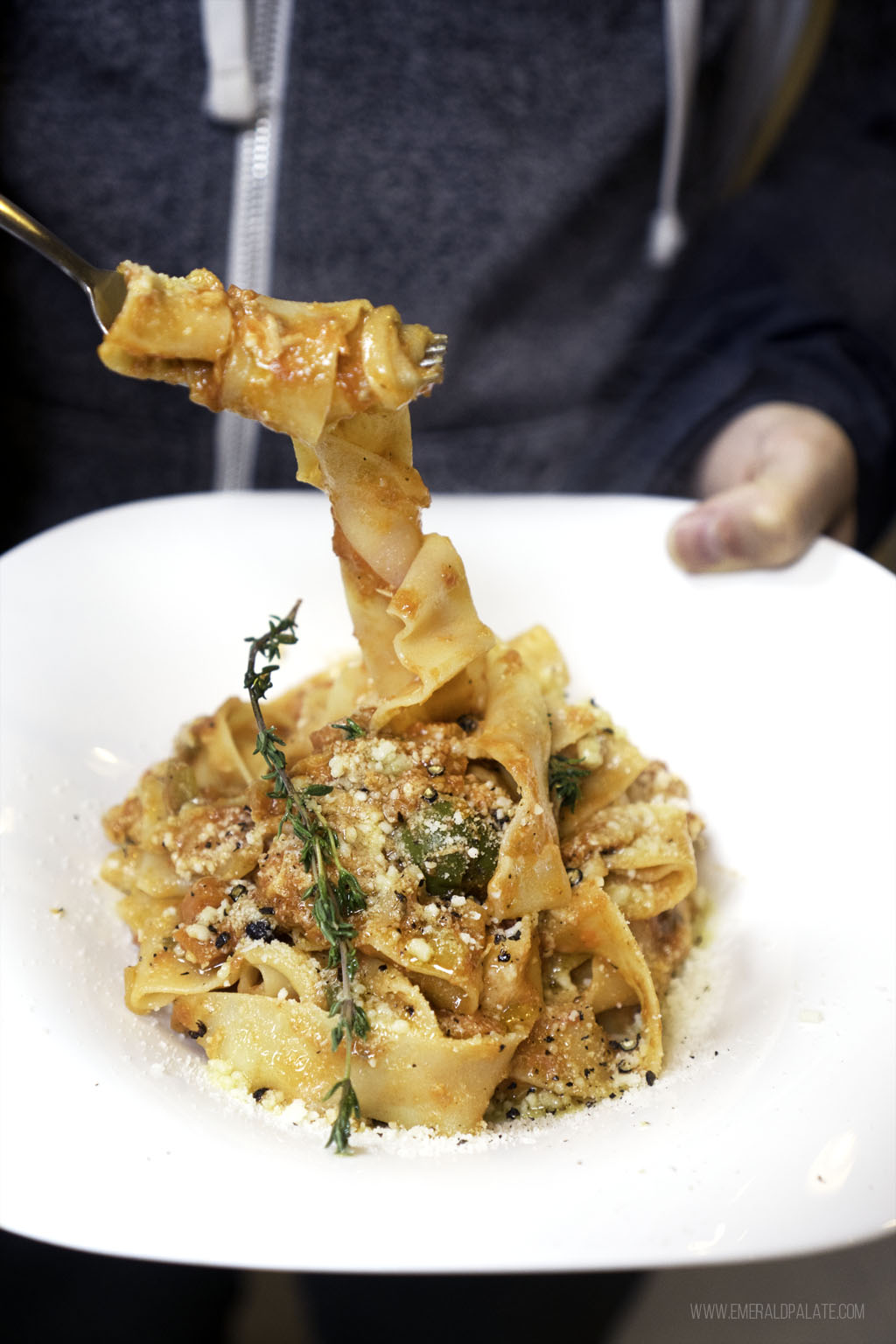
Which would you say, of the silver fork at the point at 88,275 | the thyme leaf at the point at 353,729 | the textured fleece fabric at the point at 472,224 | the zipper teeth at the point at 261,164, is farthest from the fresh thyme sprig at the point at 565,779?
the zipper teeth at the point at 261,164

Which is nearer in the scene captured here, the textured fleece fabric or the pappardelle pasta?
the pappardelle pasta

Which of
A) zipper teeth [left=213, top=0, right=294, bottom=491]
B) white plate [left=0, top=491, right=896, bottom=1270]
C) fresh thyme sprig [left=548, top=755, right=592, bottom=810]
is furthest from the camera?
zipper teeth [left=213, top=0, right=294, bottom=491]

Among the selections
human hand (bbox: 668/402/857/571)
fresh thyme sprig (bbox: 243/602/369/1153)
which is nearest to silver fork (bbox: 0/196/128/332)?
fresh thyme sprig (bbox: 243/602/369/1153)

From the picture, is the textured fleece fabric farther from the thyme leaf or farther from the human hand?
the thyme leaf

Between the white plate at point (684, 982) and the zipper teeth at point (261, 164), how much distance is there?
85 cm

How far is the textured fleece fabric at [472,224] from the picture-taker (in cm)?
286

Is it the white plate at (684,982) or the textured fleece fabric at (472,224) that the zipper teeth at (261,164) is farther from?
the white plate at (684,982)

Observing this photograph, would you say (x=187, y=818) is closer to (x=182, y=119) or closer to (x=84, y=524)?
(x=84, y=524)

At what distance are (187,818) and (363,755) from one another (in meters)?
0.36

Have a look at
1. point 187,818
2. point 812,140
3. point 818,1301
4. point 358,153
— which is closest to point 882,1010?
point 818,1301

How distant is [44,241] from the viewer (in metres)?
1.58

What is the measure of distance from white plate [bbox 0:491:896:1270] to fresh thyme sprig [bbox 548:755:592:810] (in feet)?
1.27

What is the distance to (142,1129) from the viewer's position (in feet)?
4.52

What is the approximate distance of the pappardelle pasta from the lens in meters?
1.54
